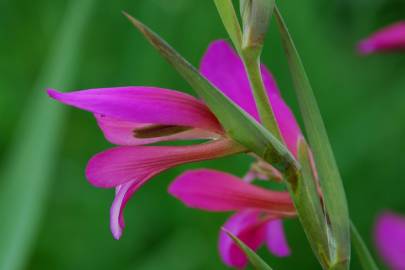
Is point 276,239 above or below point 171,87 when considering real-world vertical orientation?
below

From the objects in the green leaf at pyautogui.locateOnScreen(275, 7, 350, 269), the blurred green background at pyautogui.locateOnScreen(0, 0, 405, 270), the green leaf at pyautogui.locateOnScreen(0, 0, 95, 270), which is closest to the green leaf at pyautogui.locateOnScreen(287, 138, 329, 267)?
the green leaf at pyautogui.locateOnScreen(275, 7, 350, 269)

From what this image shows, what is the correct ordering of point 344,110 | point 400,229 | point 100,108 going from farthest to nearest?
point 344,110, point 400,229, point 100,108

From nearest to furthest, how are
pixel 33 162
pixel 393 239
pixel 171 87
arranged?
pixel 393 239, pixel 33 162, pixel 171 87

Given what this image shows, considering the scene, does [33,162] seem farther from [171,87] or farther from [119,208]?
[119,208]

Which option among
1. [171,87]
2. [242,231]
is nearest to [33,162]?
[171,87]

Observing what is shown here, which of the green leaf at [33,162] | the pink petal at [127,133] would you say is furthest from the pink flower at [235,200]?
the green leaf at [33,162]

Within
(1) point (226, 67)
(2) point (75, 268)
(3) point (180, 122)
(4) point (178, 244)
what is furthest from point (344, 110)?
(3) point (180, 122)

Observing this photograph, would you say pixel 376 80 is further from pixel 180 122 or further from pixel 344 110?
pixel 180 122
